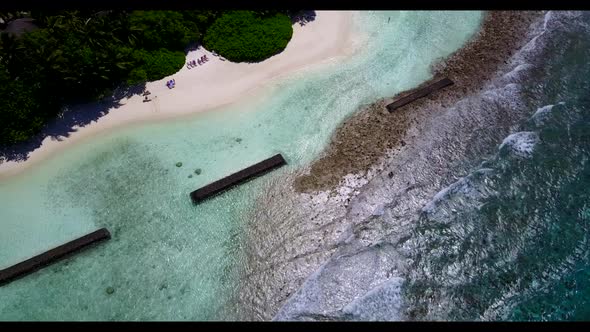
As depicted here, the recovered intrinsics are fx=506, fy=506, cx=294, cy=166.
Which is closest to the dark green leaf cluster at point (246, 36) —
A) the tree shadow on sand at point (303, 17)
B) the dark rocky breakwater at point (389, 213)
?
the tree shadow on sand at point (303, 17)

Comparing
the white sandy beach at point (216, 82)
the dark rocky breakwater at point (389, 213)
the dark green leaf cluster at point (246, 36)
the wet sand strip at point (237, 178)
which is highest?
the dark green leaf cluster at point (246, 36)

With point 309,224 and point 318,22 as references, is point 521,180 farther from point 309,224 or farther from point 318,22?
point 318,22

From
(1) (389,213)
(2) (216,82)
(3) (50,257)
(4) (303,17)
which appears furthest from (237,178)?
(4) (303,17)

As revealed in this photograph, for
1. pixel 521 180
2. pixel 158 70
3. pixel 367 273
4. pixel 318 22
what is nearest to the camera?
pixel 367 273

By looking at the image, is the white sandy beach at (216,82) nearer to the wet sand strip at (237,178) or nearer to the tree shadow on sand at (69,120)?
the tree shadow on sand at (69,120)
